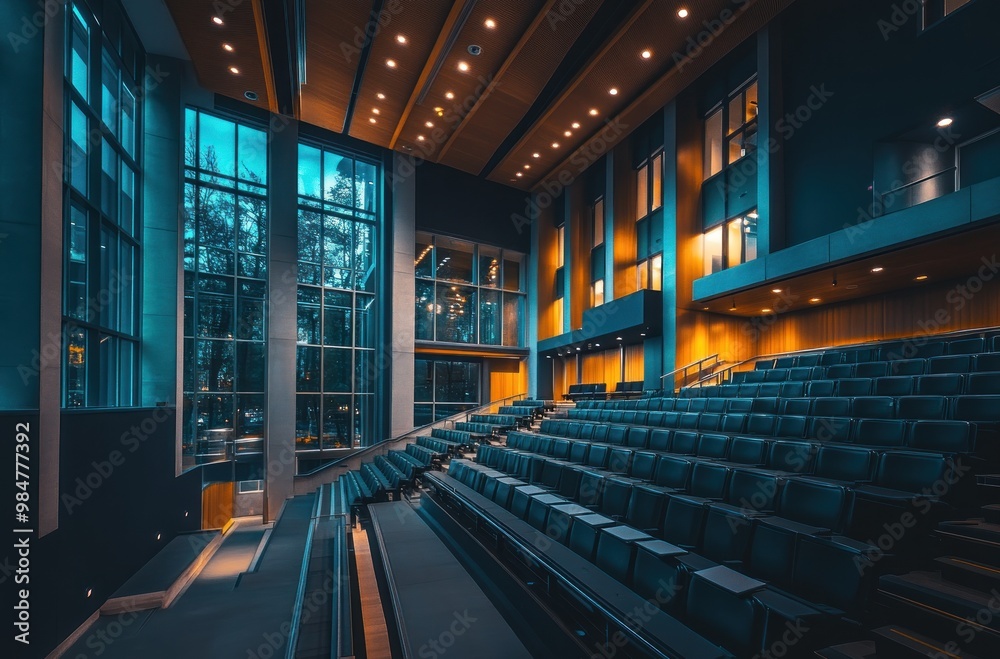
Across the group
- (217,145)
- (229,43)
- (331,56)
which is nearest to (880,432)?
(331,56)

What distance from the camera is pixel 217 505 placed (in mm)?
9023

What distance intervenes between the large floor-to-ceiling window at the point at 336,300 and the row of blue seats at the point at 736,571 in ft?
28.1

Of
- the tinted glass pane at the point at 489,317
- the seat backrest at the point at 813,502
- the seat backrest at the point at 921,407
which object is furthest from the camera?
the tinted glass pane at the point at 489,317

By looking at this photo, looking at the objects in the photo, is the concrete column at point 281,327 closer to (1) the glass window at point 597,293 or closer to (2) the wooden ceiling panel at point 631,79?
(2) the wooden ceiling panel at point 631,79

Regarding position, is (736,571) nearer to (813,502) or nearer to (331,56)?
(813,502)

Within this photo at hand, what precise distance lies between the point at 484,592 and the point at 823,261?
577 cm

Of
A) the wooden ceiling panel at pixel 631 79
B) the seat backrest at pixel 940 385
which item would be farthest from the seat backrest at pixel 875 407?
the wooden ceiling panel at pixel 631 79

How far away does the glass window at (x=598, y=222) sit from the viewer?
12.5 metres

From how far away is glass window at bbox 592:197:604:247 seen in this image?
12.5 metres

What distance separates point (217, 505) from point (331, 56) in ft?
27.6

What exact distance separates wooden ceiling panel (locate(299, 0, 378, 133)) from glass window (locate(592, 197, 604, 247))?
657cm

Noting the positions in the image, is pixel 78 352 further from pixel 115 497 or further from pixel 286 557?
pixel 286 557

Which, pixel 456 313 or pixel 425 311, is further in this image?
pixel 456 313

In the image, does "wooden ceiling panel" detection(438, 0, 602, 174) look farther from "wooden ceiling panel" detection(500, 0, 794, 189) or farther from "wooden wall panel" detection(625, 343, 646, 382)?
"wooden wall panel" detection(625, 343, 646, 382)
